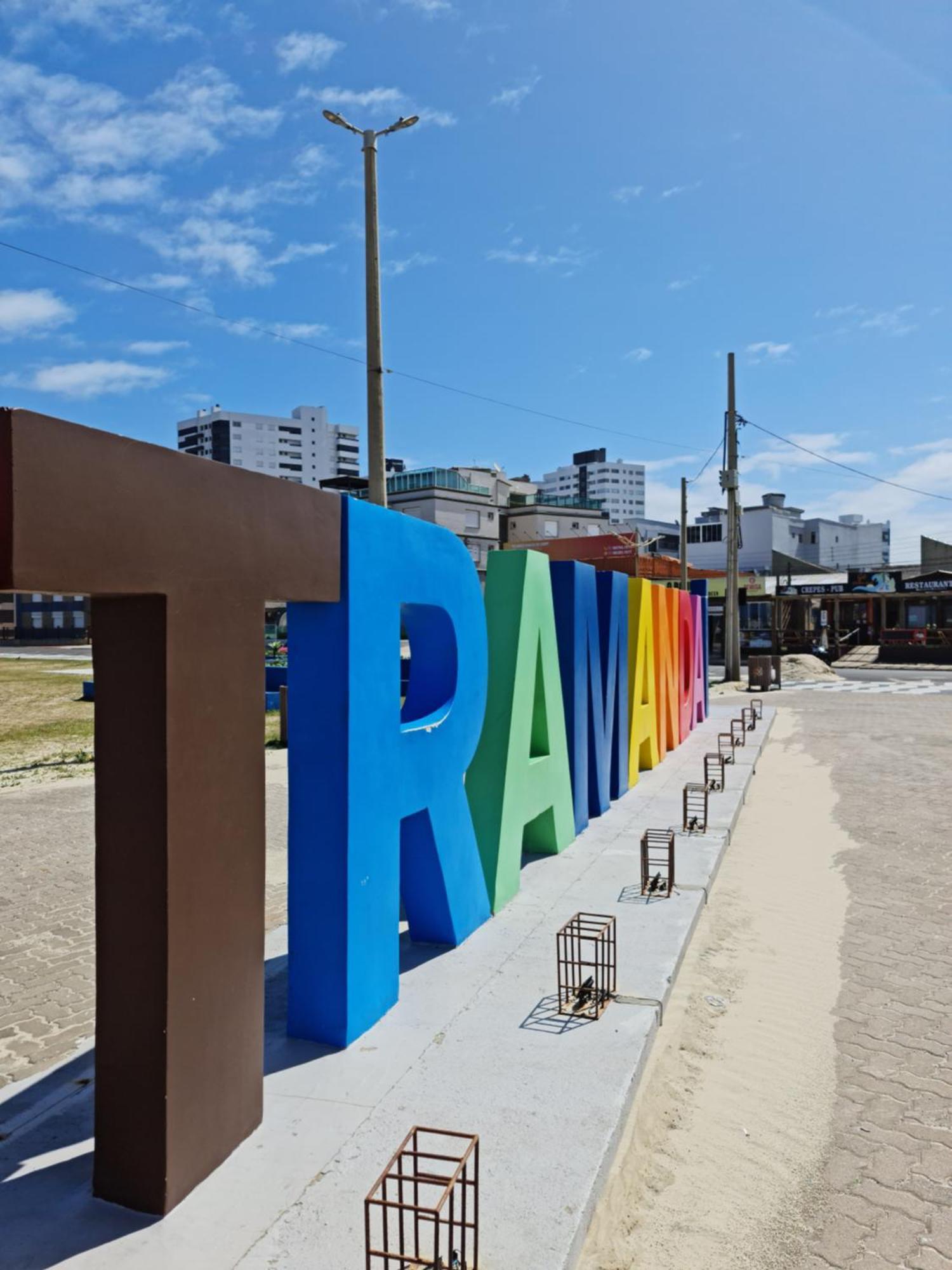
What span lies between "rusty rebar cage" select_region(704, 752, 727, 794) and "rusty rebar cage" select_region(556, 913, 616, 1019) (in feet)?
19.6

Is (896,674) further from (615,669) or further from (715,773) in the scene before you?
(615,669)

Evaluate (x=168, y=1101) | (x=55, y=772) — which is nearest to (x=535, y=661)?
(x=168, y=1101)

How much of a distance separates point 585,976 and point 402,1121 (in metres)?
2.32

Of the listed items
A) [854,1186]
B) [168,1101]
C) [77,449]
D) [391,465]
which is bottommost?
[854,1186]

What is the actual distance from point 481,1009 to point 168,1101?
8.60 feet

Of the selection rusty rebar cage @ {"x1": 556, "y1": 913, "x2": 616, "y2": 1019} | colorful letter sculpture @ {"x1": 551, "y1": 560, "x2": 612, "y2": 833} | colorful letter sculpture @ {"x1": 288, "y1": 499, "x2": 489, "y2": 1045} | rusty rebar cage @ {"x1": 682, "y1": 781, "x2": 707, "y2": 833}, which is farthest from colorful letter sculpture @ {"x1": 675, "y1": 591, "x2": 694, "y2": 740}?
colorful letter sculpture @ {"x1": 288, "y1": 499, "x2": 489, "y2": 1045}

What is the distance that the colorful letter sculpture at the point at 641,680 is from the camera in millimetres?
14430

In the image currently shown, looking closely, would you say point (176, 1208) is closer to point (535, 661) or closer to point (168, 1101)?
point (168, 1101)

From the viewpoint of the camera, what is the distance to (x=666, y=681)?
17375 mm

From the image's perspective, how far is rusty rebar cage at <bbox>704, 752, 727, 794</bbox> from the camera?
13344mm

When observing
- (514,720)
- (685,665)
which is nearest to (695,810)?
(514,720)

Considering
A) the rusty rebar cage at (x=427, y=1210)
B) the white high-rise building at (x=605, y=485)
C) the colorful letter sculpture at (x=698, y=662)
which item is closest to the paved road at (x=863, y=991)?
the rusty rebar cage at (x=427, y=1210)

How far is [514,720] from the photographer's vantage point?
8719mm

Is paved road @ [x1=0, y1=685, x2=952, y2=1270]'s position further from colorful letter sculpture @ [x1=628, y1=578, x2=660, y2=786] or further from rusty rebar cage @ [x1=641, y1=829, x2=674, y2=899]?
colorful letter sculpture @ [x1=628, y1=578, x2=660, y2=786]
